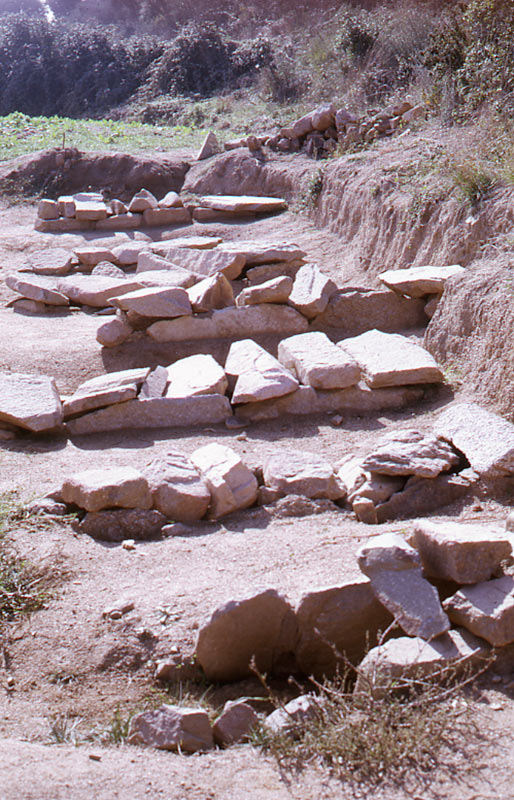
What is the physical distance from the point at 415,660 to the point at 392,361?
10.9 feet

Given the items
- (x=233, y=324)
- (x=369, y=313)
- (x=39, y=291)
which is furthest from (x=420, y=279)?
(x=39, y=291)

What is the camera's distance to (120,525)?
Result: 3.88 metres

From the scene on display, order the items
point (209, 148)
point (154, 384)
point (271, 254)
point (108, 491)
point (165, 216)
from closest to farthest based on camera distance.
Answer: point (108, 491) < point (154, 384) < point (271, 254) < point (165, 216) < point (209, 148)

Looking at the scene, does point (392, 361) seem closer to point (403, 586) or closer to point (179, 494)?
point (179, 494)

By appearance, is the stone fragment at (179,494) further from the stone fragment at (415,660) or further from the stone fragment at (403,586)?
the stone fragment at (415,660)

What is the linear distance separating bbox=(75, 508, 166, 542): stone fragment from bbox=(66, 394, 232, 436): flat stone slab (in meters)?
1.47

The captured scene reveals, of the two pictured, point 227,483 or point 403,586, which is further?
point 227,483

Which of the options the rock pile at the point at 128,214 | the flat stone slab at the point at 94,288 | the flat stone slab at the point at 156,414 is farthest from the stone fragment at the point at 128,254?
the flat stone slab at the point at 156,414

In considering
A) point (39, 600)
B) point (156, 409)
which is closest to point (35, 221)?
point (156, 409)

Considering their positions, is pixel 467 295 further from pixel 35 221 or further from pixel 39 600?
pixel 35 221

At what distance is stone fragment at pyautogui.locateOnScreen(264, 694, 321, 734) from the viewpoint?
2375 millimetres

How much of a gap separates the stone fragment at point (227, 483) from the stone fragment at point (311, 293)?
8.69ft

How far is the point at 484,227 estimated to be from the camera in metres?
6.17

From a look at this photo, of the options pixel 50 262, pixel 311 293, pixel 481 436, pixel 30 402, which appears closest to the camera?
pixel 481 436
